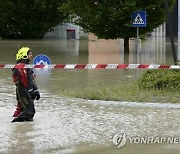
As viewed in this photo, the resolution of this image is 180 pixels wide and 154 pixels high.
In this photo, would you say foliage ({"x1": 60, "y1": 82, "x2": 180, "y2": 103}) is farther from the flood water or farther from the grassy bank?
the flood water

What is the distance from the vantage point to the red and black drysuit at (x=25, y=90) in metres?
9.05

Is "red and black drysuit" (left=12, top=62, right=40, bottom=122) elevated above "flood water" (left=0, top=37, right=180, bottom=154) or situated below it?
above

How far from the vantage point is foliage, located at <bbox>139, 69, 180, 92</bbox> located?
452 inches

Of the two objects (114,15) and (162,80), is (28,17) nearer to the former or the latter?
(114,15)

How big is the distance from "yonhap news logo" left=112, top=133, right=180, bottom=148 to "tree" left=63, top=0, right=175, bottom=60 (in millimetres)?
17123

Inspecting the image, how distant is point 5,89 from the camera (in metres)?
13.4

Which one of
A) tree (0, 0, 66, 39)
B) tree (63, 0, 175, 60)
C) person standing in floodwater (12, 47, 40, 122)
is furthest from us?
tree (0, 0, 66, 39)

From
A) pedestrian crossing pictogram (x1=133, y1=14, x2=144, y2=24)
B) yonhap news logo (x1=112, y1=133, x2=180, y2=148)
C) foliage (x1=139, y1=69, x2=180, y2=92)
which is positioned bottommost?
yonhap news logo (x1=112, y1=133, x2=180, y2=148)

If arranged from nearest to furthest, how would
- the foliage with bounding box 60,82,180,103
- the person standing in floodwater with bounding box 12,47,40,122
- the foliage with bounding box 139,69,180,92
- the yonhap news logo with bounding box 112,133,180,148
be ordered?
the yonhap news logo with bounding box 112,133,180,148 < the person standing in floodwater with bounding box 12,47,40,122 < the foliage with bounding box 60,82,180,103 < the foliage with bounding box 139,69,180,92

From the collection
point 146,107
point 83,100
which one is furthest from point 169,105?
point 83,100

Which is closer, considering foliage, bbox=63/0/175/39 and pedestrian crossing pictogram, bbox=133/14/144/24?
pedestrian crossing pictogram, bbox=133/14/144/24

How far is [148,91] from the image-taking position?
38.0ft

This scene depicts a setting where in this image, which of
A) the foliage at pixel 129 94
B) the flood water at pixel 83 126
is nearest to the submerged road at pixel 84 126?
the flood water at pixel 83 126

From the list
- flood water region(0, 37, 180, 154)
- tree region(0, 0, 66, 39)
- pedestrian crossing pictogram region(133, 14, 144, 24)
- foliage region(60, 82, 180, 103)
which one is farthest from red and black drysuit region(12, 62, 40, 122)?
tree region(0, 0, 66, 39)
